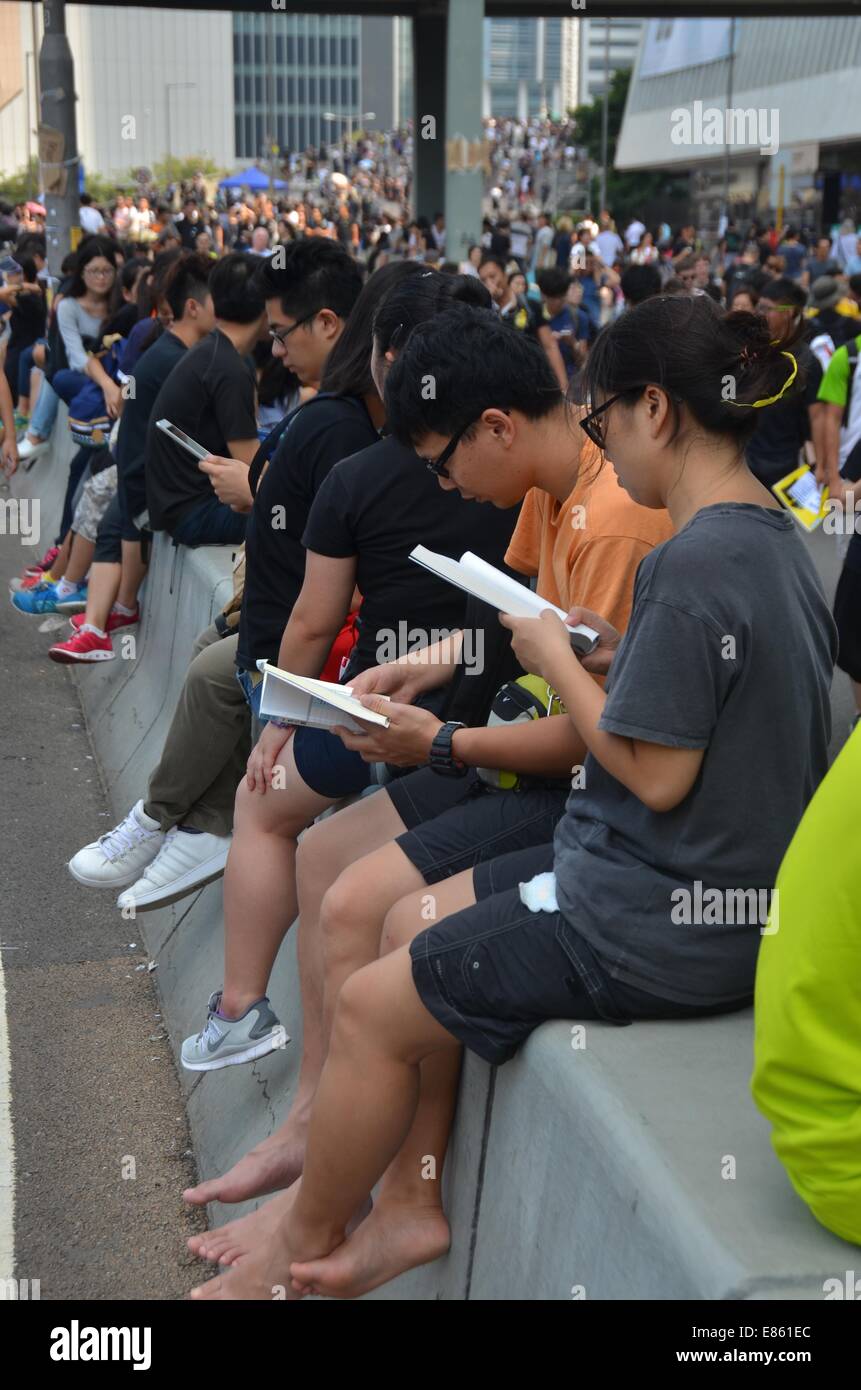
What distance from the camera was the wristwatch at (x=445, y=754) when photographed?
11.5ft

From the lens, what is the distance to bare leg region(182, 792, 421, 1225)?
12.3ft

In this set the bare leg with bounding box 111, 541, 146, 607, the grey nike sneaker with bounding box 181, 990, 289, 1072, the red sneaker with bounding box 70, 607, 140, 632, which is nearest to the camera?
the grey nike sneaker with bounding box 181, 990, 289, 1072

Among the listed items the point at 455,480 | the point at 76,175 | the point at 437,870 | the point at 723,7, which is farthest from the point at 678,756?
the point at 723,7

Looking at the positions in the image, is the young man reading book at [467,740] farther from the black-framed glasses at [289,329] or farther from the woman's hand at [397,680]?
the black-framed glasses at [289,329]

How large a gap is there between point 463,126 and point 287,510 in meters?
21.8

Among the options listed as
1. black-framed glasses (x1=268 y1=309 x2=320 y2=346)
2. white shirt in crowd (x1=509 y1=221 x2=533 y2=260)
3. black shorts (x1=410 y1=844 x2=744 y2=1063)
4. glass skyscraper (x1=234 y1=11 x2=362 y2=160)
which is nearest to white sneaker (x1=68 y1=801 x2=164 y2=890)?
black-framed glasses (x1=268 y1=309 x2=320 y2=346)

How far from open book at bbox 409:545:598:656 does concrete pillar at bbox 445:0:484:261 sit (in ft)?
72.7

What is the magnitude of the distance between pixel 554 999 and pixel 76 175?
1629 centimetres

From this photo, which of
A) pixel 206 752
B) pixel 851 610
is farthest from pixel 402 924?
pixel 851 610

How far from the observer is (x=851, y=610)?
673 cm

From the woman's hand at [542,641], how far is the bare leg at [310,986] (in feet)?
2.58

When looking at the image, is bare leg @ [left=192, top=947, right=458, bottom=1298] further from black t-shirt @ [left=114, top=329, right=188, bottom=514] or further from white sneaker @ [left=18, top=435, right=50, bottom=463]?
white sneaker @ [left=18, top=435, right=50, bottom=463]

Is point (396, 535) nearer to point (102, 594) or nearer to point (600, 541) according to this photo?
point (600, 541)

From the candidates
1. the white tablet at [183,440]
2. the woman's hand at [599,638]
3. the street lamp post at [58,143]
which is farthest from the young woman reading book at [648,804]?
the street lamp post at [58,143]
